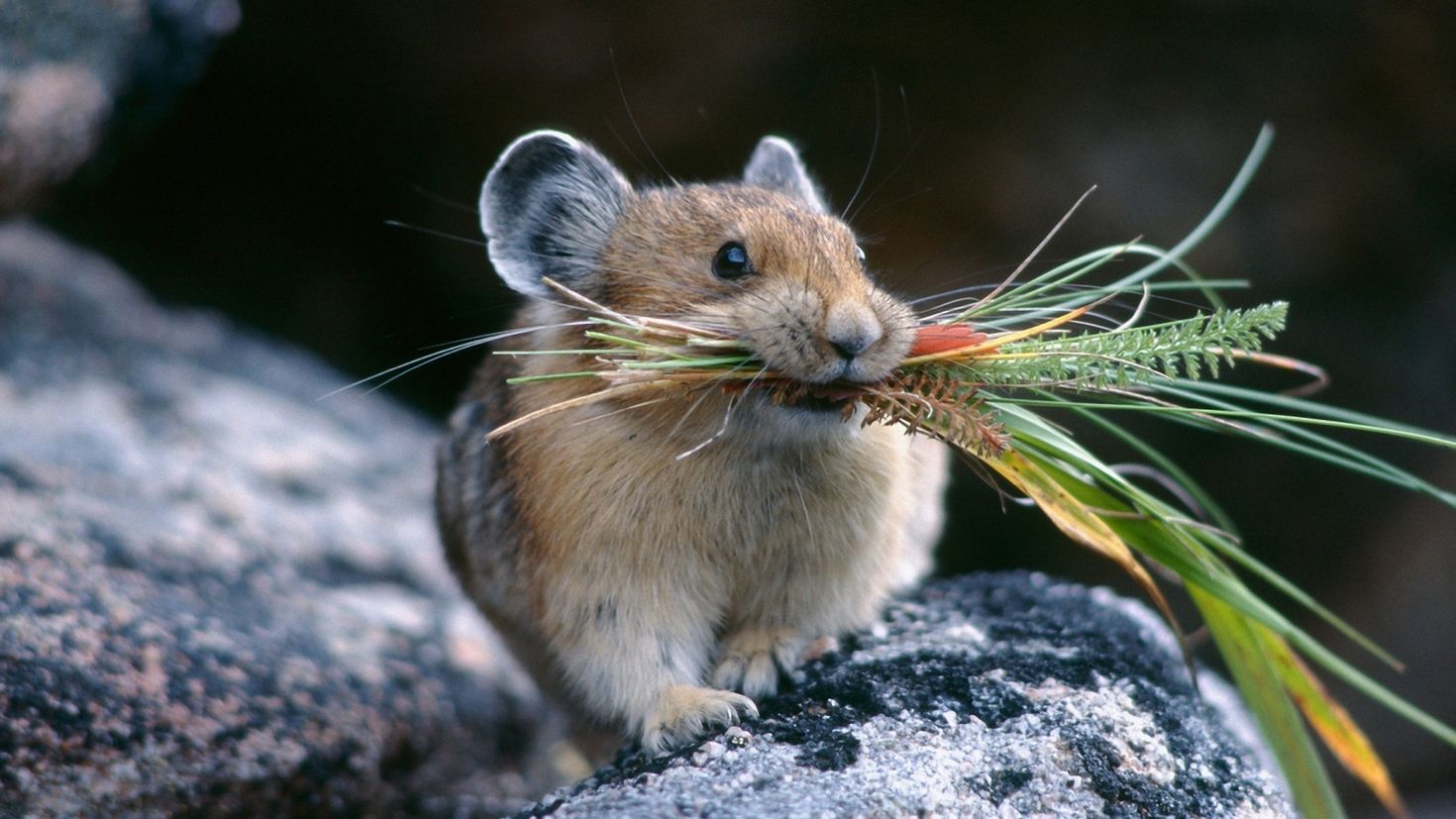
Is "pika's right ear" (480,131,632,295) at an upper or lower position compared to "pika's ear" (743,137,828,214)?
lower

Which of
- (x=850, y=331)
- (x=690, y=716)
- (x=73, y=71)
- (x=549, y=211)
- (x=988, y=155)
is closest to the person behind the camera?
(x=850, y=331)

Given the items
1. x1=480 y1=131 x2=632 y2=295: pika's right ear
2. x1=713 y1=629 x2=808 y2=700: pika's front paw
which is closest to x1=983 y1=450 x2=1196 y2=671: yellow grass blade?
x1=713 y1=629 x2=808 y2=700: pika's front paw

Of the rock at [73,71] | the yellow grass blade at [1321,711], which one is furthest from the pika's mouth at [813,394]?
the rock at [73,71]

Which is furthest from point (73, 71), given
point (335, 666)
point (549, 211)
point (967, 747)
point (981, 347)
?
point (967, 747)

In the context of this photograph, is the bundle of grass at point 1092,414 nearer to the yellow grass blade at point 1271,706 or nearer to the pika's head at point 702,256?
the yellow grass blade at point 1271,706

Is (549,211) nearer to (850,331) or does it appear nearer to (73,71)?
(850,331)

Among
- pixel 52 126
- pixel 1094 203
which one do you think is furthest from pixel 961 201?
pixel 52 126

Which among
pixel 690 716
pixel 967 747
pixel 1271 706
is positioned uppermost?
pixel 1271 706

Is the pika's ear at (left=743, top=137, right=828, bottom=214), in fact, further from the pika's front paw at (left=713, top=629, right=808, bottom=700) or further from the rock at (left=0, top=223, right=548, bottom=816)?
the rock at (left=0, top=223, right=548, bottom=816)
